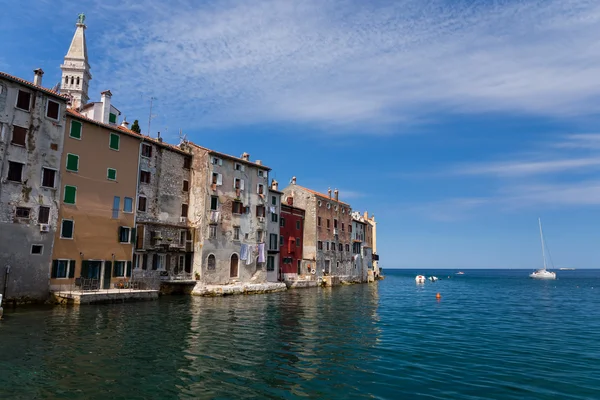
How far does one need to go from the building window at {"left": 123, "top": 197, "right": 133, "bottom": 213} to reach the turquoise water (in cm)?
1030

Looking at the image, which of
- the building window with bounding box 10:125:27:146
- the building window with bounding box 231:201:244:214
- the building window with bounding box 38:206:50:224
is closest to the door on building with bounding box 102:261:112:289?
the building window with bounding box 38:206:50:224

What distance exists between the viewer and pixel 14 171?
27.0m

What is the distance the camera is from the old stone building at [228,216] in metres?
40.6

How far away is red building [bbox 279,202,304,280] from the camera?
5500 cm

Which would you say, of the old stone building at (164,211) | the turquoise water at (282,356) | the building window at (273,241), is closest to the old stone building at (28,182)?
the turquoise water at (282,356)

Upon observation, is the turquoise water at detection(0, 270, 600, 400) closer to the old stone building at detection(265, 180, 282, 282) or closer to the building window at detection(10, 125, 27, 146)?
the building window at detection(10, 125, 27, 146)

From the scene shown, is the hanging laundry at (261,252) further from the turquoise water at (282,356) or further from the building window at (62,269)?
the building window at (62,269)

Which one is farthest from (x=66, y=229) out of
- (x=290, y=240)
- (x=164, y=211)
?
(x=290, y=240)

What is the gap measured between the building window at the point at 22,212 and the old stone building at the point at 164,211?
30.1ft

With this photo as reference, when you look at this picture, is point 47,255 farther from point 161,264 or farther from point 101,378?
point 101,378

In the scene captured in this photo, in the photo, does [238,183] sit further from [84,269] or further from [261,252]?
[84,269]

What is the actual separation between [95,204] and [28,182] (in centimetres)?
515

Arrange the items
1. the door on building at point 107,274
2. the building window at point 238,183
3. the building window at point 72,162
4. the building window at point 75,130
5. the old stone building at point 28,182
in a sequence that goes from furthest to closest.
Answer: the building window at point 238,183 < the door on building at point 107,274 < the building window at point 75,130 < the building window at point 72,162 < the old stone building at point 28,182

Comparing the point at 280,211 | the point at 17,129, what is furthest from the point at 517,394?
the point at 280,211
